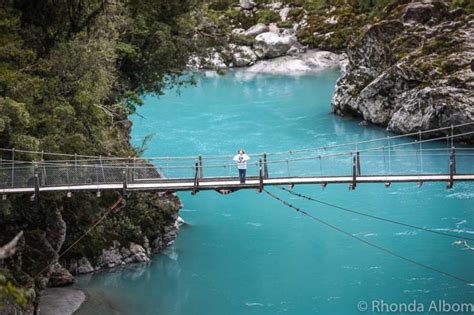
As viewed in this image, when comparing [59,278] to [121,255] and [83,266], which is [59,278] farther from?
[121,255]

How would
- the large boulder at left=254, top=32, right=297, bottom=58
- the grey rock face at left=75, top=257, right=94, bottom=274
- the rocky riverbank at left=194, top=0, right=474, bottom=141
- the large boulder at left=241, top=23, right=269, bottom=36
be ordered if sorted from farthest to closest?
1. the large boulder at left=241, top=23, right=269, bottom=36
2. the large boulder at left=254, top=32, right=297, bottom=58
3. the rocky riverbank at left=194, top=0, right=474, bottom=141
4. the grey rock face at left=75, top=257, right=94, bottom=274

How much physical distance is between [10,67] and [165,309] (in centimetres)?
765

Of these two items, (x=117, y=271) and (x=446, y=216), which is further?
(x=446, y=216)

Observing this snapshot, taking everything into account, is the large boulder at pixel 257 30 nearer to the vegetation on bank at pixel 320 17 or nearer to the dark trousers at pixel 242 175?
the vegetation on bank at pixel 320 17

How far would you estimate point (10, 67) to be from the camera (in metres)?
18.7

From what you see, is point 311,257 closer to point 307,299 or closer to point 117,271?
point 307,299

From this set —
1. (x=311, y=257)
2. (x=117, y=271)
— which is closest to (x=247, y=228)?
(x=311, y=257)

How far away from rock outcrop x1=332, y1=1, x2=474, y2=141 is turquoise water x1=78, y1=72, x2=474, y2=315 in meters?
5.15

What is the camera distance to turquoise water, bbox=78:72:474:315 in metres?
21.7

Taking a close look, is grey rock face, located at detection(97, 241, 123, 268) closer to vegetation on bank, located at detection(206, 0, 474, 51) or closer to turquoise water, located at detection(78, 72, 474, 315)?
turquoise water, located at detection(78, 72, 474, 315)

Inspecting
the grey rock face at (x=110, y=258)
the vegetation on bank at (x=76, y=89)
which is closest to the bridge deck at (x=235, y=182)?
the vegetation on bank at (x=76, y=89)

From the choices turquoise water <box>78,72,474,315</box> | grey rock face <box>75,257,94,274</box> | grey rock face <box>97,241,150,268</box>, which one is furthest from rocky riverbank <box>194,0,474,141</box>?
grey rock face <box>75,257,94,274</box>

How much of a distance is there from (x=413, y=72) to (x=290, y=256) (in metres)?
17.7

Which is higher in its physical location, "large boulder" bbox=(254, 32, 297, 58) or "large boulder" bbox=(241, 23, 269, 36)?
"large boulder" bbox=(241, 23, 269, 36)
